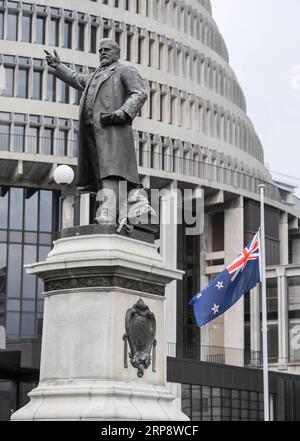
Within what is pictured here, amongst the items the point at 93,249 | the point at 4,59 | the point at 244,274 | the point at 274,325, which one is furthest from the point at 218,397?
the point at 93,249

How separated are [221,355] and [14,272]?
55.6 feet

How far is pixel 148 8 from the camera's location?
79.6 m

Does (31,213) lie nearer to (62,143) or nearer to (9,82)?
(62,143)

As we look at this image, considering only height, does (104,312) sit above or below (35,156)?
below

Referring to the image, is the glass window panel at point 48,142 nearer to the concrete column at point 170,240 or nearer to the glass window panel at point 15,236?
the glass window panel at point 15,236

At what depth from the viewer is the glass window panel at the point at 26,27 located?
74.1 meters

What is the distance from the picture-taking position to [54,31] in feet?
246

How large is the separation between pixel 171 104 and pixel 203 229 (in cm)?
1106

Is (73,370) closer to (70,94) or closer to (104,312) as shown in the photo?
(104,312)

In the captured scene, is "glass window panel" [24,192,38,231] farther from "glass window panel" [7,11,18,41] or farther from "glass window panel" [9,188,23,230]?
"glass window panel" [7,11,18,41]

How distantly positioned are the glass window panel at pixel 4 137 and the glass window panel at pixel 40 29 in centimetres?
674

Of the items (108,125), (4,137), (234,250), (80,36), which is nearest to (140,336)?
(108,125)

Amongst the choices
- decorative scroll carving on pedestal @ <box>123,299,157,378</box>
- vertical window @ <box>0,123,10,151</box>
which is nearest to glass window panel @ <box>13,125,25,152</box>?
vertical window @ <box>0,123,10,151</box>
